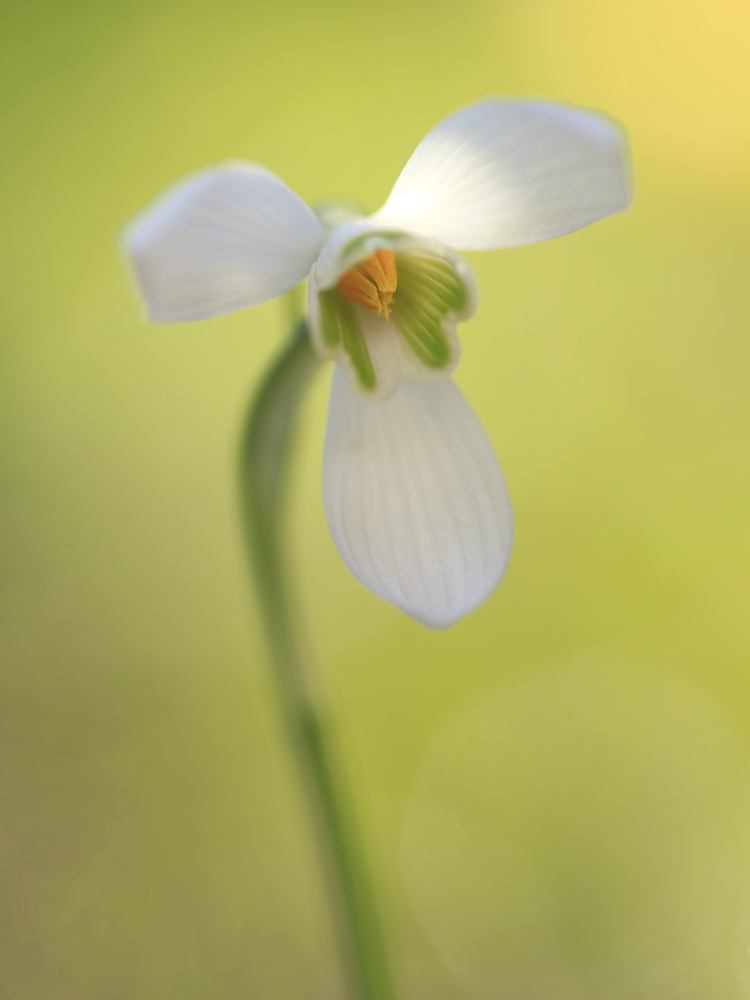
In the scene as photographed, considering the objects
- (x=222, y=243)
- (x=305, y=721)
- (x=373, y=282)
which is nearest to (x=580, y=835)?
(x=305, y=721)

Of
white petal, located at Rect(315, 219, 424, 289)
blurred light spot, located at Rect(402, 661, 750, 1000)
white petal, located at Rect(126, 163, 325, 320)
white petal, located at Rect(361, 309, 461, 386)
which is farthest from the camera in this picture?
blurred light spot, located at Rect(402, 661, 750, 1000)

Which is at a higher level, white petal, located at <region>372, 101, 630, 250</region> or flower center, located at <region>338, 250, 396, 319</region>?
white petal, located at <region>372, 101, 630, 250</region>

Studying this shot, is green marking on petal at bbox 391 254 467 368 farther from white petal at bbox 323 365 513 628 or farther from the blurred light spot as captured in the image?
the blurred light spot

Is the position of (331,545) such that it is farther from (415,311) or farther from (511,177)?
(511,177)

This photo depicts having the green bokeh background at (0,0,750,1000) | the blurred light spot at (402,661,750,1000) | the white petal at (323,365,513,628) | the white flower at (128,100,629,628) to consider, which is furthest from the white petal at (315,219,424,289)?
the blurred light spot at (402,661,750,1000)

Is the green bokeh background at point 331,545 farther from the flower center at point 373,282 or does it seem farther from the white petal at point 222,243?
the white petal at point 222,243

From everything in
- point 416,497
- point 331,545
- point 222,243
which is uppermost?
point 222,243

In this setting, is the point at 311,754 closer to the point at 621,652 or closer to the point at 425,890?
the point at 425,890

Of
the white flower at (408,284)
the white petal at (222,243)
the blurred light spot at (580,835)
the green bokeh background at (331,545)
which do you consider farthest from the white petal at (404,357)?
the blurred light spot at (580,835)
